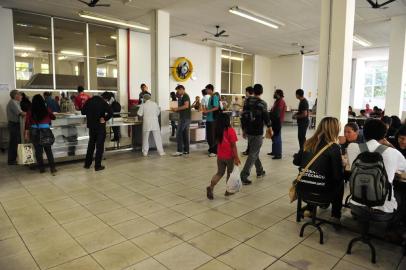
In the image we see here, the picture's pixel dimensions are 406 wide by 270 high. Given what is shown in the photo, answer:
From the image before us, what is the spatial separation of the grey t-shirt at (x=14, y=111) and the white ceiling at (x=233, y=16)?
8.74 ft

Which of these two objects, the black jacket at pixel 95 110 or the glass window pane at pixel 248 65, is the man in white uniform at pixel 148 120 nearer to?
the black jacket at pixel 95 110

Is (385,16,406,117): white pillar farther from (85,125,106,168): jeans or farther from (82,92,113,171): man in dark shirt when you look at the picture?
(85,125,106,168): jeans

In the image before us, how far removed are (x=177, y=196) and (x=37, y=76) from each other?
642 centimetres

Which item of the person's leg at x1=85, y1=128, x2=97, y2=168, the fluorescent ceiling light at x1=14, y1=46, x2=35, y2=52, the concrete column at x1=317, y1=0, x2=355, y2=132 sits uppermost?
the fluorescent ceiling light at x1=14, y1=46, x2=35, y2=52

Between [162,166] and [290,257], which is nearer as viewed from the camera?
[290,257]

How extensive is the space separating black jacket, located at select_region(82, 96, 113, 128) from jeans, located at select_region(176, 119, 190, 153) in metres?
1.79

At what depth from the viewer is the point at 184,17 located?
27.2 feet

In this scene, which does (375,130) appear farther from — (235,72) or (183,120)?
(235,72)

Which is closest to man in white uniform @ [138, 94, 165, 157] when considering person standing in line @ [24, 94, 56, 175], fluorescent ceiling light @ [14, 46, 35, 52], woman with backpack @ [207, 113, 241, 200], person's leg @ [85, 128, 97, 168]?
person's leg @ [85, 128, 97, 168]

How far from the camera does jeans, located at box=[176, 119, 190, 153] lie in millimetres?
6777

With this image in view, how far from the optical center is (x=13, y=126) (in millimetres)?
6133

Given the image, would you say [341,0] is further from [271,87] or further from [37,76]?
[271,87]

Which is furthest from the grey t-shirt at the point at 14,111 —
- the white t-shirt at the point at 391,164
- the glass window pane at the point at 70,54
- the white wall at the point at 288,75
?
the white wall at the point at 288,75

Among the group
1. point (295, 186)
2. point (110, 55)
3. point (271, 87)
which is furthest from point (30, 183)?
point (271, 87)
